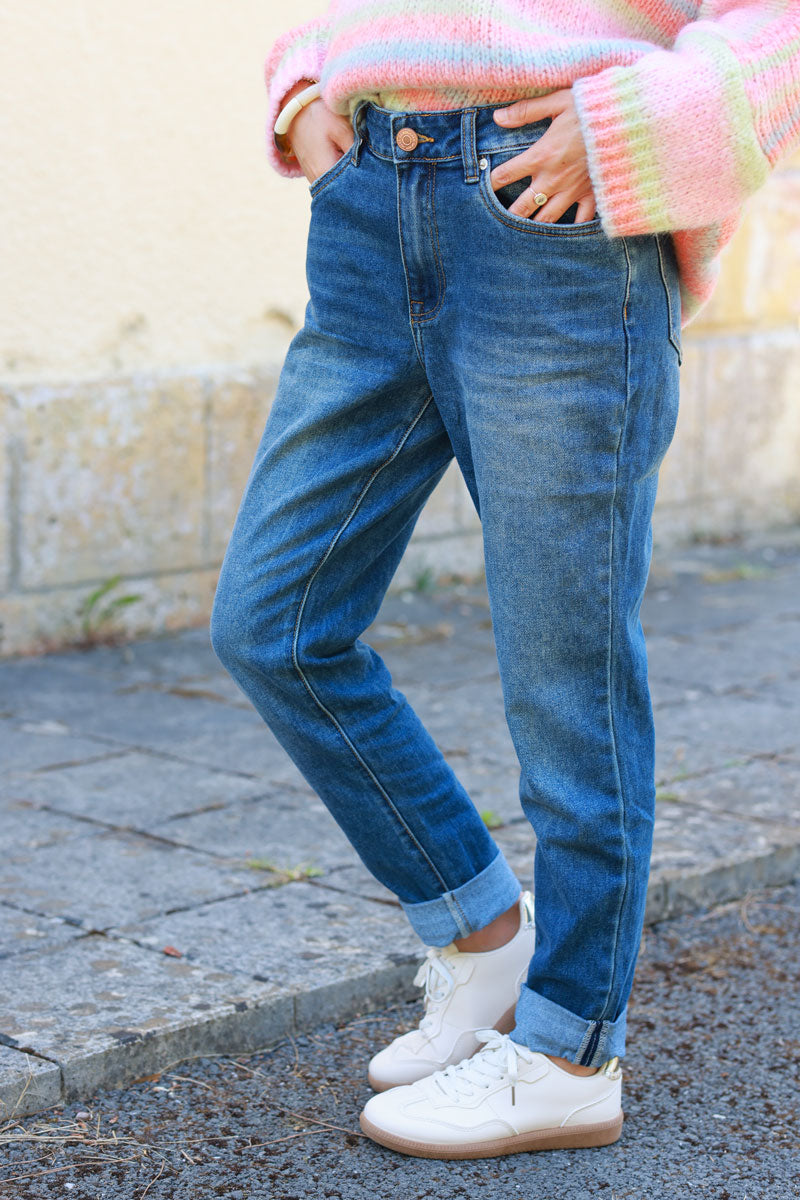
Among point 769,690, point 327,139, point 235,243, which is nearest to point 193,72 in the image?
point 235,243

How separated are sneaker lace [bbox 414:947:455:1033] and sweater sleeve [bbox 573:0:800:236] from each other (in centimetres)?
100

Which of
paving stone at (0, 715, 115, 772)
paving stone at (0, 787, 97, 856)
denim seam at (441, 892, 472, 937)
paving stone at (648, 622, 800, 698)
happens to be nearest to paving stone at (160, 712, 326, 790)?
paving stone at (0, 715, 115, 772)

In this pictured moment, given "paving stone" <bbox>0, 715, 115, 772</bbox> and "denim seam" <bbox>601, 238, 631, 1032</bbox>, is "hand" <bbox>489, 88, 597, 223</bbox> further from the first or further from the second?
"paving stone" <bbox>0, 715, 115, 772</bbox>

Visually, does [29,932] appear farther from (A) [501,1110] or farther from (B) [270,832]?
(A) [501,1110]

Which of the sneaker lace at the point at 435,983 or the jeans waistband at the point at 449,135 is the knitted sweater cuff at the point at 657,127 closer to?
the jeans waistband at the point at 449,135

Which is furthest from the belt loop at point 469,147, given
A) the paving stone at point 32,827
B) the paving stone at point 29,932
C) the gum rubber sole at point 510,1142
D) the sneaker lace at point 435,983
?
the paving stone at point 32,827

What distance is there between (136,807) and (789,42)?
2081mm

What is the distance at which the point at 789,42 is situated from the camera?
166 cm

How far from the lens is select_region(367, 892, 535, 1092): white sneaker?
6.84ft

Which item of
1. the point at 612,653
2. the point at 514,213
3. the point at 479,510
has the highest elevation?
the point at 514,213

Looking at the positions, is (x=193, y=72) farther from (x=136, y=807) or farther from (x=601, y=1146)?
(x=601, y=1146)

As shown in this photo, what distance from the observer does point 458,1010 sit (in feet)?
6.85

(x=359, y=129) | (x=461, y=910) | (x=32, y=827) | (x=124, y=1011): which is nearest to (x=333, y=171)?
(x=359, y=129)

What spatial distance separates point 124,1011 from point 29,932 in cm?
35
